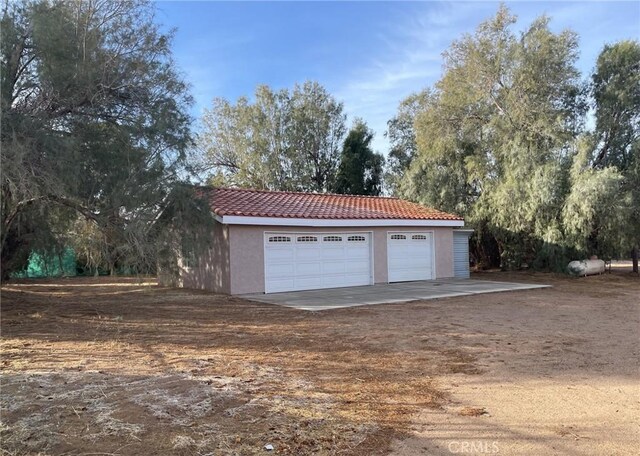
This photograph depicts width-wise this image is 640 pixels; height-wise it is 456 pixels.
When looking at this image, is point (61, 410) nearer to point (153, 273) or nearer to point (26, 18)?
point (153, 273)

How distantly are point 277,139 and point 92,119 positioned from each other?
21809 mm

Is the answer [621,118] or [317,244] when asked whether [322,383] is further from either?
[621,118]

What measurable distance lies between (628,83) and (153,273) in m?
18.7

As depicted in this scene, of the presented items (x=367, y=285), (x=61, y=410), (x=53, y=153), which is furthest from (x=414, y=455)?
(x=367, y=285)

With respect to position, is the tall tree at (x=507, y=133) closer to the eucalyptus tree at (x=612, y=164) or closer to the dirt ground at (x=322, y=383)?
the eucalyptus tree at (x=612, y=164)

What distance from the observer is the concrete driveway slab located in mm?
13133

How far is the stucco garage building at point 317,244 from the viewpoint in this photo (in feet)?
49.6

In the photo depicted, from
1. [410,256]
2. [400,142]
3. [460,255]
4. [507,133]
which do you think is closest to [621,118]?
[507,133]

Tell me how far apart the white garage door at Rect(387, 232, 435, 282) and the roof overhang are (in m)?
0.58

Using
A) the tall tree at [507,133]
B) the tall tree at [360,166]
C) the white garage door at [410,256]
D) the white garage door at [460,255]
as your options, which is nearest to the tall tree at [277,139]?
the tall tree at [360,166]

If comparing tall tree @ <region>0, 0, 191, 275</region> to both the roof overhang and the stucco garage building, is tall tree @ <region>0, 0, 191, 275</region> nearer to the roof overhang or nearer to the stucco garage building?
the stucco garage building

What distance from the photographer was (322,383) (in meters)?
5.82

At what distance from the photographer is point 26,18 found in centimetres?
965

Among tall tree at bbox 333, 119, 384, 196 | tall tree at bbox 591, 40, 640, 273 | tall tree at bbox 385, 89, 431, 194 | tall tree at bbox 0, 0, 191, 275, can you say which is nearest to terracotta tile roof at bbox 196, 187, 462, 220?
tall tree at bbox 0, 0, 191, 275
